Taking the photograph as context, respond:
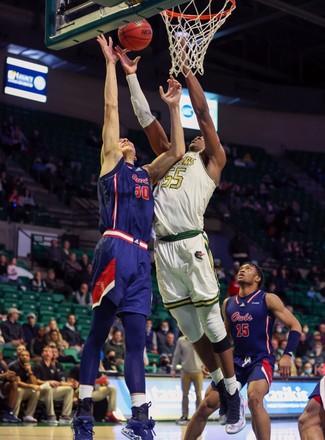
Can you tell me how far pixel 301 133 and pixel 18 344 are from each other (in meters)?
21.5

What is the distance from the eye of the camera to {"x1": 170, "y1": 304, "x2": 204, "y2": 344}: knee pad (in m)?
7.11

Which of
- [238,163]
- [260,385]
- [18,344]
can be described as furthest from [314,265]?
[260,385]

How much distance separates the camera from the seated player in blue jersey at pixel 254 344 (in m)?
7.43

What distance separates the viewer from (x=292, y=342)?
7.64m

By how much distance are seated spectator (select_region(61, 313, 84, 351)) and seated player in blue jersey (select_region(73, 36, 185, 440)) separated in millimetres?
9383

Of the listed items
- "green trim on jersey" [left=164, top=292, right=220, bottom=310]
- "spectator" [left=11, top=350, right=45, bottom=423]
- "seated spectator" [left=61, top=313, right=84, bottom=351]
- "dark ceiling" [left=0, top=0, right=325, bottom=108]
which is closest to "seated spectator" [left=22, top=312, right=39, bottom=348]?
"seated spectator" [left=61, top=313, right=84, bottom=351]

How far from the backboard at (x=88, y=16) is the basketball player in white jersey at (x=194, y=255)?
327 mm

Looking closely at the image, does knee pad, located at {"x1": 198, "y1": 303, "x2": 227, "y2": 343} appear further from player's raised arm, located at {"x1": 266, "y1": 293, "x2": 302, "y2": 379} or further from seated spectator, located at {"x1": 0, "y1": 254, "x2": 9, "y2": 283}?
seated spectator, located at {"x1": 0, "y1": 254, "x2": 9, "y2": 283}

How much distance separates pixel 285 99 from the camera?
32469mm

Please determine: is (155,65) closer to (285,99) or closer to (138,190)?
(285,99)

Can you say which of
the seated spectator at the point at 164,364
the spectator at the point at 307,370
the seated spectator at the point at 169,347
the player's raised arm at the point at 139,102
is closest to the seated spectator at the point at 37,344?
Result: the seated spectator at the point at 164,364

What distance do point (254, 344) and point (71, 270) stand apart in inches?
478

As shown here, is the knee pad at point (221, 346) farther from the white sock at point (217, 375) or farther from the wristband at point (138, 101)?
the wristband at point (138, 101)

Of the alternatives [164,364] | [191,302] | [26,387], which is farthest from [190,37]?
[164,364]
